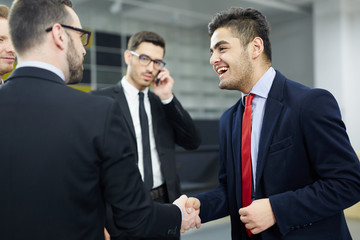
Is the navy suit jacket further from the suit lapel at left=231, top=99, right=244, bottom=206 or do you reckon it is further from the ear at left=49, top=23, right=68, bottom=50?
the ear at left=49, top=23, right=68, bottom=50

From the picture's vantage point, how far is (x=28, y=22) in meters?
1.08

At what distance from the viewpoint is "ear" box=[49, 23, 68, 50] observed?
1.09 meters

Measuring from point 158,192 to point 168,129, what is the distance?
0.43 metres

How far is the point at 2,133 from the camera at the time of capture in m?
1.01

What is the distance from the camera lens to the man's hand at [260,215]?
1.27 metres

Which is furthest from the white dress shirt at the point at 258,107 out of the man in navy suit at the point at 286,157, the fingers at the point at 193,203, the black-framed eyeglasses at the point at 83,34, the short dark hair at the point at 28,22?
the short dark hair at the point at 28,22

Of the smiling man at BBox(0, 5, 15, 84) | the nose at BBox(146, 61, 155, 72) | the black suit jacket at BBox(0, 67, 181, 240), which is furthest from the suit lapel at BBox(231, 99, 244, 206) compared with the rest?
the smiling man at BBox(0, 5, 15, 84)

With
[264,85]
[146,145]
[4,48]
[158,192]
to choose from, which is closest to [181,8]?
[146,145]

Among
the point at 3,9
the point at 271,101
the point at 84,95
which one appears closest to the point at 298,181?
the point at 271,101

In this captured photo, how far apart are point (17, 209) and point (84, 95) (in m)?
0.38

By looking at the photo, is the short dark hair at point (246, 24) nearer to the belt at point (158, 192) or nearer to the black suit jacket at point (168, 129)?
the black suit jacket at point (168, 129)

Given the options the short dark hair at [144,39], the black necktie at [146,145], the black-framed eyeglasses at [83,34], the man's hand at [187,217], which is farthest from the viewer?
the short dark hair at [144,39]

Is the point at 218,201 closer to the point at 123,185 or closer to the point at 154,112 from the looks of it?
the point at 123,185

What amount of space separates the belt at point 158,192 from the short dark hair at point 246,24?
1.06m
